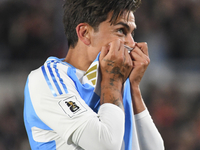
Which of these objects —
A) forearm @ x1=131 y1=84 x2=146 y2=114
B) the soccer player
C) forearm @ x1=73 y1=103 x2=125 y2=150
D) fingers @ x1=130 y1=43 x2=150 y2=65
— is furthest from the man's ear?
forearm @ x1=73 y1=103 x2=125 y2=150

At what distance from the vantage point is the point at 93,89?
119 centimetres

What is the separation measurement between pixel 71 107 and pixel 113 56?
1.09 feet

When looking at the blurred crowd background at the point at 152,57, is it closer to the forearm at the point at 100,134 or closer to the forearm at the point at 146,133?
the forearm at the point at 146,133

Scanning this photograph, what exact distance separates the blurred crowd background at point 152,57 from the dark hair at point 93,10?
187cm

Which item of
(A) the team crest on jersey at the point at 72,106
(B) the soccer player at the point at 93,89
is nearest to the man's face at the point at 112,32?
(B) the soccer player at the point at 93,89

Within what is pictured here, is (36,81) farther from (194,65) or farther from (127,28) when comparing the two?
(194,65)

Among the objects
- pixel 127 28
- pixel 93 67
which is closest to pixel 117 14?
pixel 127 28

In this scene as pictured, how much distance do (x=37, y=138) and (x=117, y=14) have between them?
0.76 m

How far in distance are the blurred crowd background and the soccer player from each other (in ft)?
6.41

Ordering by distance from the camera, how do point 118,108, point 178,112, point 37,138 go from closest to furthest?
point 118,108 < point 37,138 < point 178,112

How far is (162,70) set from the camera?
3797 millimetres

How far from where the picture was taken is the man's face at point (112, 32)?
1.29 metres

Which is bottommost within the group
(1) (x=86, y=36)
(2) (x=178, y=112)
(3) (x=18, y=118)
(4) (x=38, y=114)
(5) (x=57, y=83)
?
(2) (x=178, y=112)

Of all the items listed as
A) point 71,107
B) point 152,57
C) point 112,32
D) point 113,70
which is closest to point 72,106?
point 71,107
